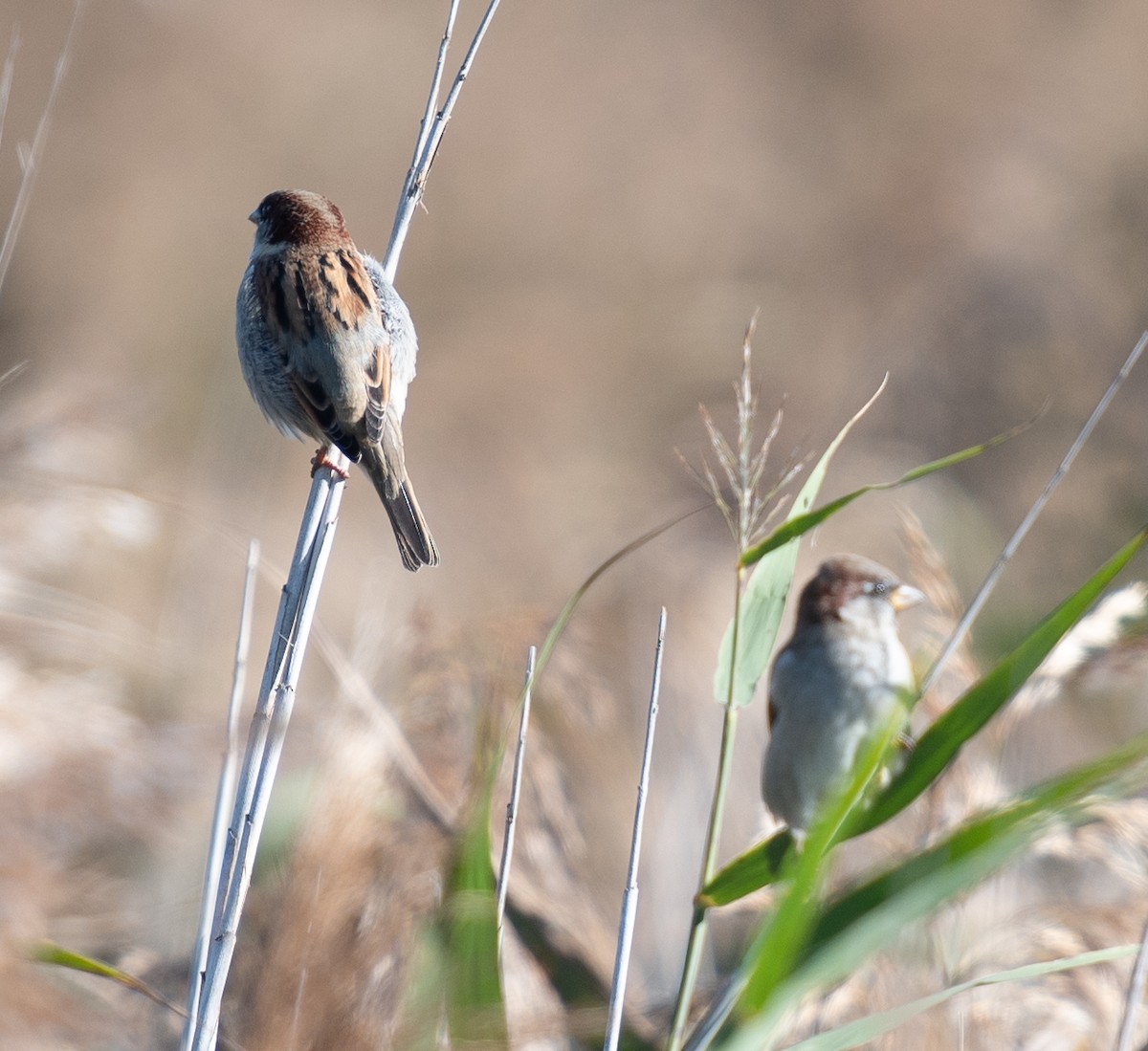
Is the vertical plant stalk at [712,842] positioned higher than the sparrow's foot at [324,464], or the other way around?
the sparrow's foot at [324,464]

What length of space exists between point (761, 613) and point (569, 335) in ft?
21.7

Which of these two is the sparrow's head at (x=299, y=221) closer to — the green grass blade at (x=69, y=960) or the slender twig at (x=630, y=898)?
the slender twig at (x=630, y=898)

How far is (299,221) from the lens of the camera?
2.32 meters

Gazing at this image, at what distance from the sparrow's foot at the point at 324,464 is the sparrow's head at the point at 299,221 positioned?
35 cm

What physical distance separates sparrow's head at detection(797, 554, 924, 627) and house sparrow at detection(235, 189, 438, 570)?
668 mm

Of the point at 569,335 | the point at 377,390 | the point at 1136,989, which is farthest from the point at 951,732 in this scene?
the point at 569,335

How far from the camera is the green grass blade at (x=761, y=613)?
1.50 m

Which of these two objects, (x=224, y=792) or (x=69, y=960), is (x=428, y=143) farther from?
(x=69, y=960)

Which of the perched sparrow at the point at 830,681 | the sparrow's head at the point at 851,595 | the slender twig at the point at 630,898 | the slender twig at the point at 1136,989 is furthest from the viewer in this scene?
the sparrow's head at the point at 851,595

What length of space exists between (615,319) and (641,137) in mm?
1512

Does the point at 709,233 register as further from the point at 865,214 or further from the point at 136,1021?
the point at 136,1021

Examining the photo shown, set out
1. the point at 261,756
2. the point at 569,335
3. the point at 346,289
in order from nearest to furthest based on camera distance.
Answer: the point at 261,756, the point at 346,289, the point at 569,335

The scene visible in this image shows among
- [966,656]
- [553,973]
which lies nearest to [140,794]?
[553,973]

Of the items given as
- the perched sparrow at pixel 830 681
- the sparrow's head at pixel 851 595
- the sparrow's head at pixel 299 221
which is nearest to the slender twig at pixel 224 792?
the sparrow's head at pixel 299 221
